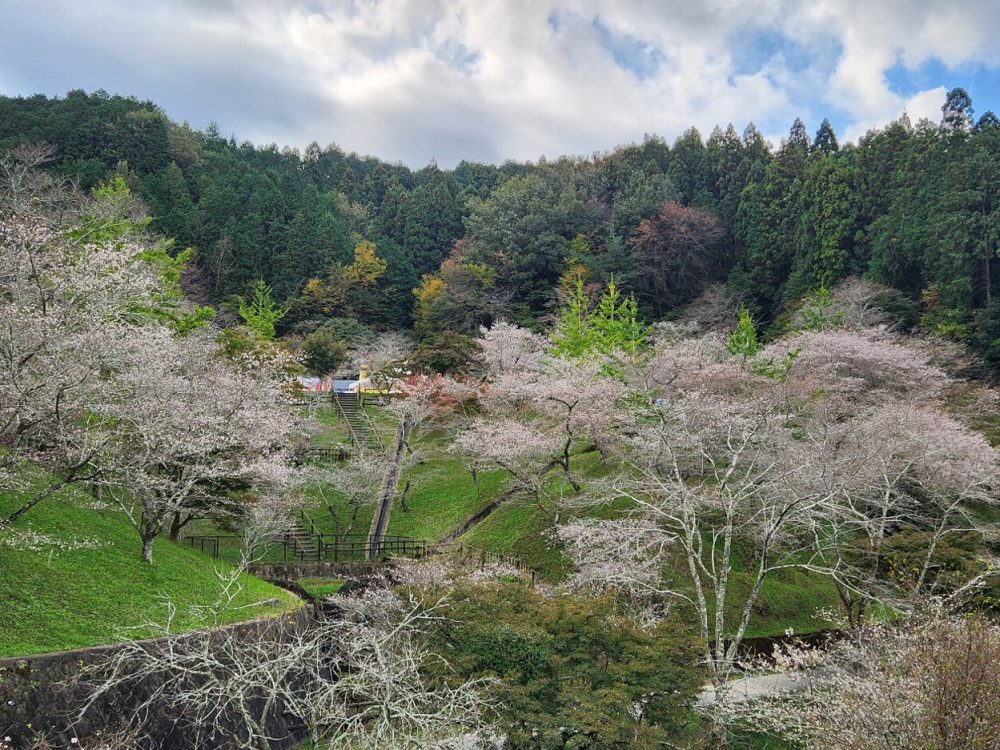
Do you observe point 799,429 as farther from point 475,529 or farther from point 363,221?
point 363,221

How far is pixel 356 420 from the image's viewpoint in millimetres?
33531

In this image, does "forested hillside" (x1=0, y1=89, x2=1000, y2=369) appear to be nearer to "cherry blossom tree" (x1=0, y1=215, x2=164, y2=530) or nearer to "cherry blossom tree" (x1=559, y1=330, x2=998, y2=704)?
"cherry blossom tree" (x1=559, y1=330, x2=998, y2=704)

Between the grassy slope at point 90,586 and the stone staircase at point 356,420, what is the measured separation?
14.9 meters

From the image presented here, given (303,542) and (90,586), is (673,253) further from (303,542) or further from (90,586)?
(90,586)

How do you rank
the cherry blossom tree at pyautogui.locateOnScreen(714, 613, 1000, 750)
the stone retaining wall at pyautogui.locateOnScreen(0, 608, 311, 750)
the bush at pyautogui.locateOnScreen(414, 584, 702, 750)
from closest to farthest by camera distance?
the cherry blossom tree at pyautogui.locateOnScreen(714, 613, 1000, 750), the stone retaining wall at pyautogui.locateOnScreen(0, 608, 311, 750), the bush at pyautogui.locateOnScreen(414, 584, 702, 750)

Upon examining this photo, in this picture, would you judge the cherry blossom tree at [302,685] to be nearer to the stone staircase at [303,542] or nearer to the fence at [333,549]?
the fence at [333,549]

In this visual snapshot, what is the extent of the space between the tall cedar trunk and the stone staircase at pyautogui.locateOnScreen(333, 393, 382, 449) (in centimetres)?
109

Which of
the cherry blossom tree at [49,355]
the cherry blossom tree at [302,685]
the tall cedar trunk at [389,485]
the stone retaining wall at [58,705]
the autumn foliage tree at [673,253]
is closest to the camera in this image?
the cherry blossom tree at [302,685]

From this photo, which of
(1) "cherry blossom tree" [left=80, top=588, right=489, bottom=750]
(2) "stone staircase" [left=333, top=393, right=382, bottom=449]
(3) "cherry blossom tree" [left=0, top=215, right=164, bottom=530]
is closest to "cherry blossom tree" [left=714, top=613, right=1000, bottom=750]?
(1) "cherry blossom tree" [left=80, top=588, right=489, bottom=750]

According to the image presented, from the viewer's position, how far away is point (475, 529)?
962 inches

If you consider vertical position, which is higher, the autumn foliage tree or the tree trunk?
the autumn foliage tree

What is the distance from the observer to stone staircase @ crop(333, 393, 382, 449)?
101ft

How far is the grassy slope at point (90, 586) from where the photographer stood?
9.59m

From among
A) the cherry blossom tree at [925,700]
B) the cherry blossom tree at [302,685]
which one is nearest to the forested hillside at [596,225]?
the cherry blossom tree at [302,685]
